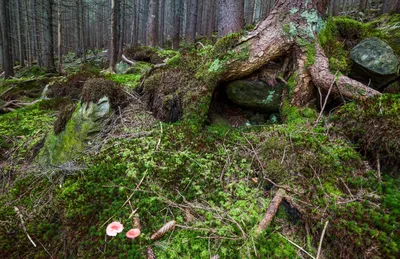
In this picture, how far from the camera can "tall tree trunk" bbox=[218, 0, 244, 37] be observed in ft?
21.2

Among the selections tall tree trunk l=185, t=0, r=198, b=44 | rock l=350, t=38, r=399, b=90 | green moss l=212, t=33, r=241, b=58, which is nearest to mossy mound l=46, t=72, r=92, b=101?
green moss l=212, t=33, r=241, b=58

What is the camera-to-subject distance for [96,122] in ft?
10.2

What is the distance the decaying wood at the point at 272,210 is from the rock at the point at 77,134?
95.5 inches

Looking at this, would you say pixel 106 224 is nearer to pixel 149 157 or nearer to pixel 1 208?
pixel 149 157

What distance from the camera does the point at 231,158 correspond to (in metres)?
2.61

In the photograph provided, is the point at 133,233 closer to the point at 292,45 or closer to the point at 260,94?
the point at 260,94

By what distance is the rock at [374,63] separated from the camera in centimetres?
293

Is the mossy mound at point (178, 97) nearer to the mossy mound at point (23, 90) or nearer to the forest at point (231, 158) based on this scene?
the forest at point (231, 158)

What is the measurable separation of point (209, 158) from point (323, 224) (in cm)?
132

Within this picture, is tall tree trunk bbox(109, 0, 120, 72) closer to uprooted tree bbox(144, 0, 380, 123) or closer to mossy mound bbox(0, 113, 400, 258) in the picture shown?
uprooted tree bbox(144, 0, 380, 123)

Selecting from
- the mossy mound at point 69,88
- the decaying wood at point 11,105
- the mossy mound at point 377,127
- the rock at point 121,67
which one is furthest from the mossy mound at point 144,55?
the mossy mound at point 377,127

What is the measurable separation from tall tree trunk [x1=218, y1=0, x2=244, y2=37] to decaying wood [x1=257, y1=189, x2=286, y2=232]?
581 centimetres

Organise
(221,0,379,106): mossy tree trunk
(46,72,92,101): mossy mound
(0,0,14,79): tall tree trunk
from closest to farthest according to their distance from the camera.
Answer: (221,0,379,106): mossy tree trunk < (46,72,92,101): mossy mound < (0,0,14,79): tall tree trunk

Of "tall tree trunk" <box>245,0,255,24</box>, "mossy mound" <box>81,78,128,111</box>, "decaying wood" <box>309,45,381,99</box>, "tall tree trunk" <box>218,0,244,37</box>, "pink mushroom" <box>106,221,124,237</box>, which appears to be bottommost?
"pink mushroom" <box>106,221,124,237</box>
